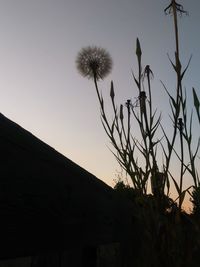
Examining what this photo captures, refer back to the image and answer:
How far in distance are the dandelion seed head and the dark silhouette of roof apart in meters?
0.56

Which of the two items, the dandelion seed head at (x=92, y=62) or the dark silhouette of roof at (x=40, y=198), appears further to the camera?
the dandelion seed head at (x=92, y=62)

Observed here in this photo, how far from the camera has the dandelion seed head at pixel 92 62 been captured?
2.59 metres

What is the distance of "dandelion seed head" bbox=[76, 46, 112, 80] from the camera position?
102 inches

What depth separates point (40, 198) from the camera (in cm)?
194

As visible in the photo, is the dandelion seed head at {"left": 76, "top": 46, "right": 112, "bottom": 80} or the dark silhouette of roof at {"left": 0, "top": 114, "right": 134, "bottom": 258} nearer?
the dark silhouette of roof at {"left": 0, "top": 114, "right": 134, "bottom": 258}

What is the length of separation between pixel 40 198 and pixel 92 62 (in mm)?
964

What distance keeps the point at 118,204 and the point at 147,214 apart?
111cm

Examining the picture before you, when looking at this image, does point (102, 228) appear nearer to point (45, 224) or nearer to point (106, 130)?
point (106, 130)

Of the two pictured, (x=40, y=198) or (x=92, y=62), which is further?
(x=92, y=62)

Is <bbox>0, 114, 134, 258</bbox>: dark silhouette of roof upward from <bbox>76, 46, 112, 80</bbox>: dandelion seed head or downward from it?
downward

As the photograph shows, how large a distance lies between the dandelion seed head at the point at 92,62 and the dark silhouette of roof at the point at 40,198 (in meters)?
0.56

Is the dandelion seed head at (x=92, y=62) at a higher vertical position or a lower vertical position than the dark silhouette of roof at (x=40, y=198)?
higher

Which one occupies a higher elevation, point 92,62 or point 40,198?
point 92,62

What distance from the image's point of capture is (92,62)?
A: 2.60m
